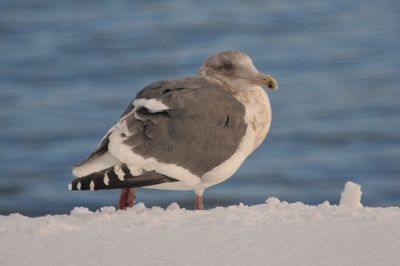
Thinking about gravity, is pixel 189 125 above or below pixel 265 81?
below

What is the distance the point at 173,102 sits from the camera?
8.00 meters

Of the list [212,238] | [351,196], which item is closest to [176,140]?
[351,196]

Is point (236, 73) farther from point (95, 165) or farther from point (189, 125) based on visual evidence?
point (95, 165)

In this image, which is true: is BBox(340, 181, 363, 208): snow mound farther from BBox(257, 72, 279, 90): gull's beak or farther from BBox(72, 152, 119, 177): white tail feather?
BBox(72, 152, 119, 177): white tail feather

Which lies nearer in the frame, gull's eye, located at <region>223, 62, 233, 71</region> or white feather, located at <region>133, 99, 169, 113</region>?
white feather, located at <region>133, 99, 169, 113</region>

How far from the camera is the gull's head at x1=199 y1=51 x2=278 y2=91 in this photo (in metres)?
8.58

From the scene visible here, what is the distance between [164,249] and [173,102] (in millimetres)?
1683

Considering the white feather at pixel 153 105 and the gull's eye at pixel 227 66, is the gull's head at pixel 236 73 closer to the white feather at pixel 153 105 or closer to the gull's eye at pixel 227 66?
the gull's eye at pixel 227 66

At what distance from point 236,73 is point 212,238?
215 centimetres

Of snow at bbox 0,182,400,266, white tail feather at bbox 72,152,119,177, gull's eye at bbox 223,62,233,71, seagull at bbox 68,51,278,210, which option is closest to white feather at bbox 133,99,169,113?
seagull at bbox 68,51,278,210

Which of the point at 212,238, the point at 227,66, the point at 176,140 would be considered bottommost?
the point at 212,238

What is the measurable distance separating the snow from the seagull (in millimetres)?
376

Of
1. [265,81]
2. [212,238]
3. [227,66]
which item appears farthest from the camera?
[227,66]

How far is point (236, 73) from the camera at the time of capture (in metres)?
8.60
